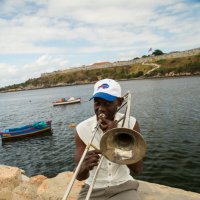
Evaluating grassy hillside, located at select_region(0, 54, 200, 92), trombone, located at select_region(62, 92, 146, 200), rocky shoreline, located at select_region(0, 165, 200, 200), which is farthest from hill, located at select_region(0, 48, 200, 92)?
trombone, located at select_region(62, 92, 146, 200)

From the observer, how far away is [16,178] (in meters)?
8.05

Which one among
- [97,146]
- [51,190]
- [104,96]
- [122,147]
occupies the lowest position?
[51,190]

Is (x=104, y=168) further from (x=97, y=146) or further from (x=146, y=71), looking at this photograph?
(x=146, y=71)

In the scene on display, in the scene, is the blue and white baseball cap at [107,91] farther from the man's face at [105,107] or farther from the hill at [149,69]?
the hill at [149,69]

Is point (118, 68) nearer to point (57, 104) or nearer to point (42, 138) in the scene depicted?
point (57, 104)

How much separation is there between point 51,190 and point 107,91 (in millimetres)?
4695

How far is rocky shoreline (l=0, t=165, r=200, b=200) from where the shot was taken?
5836 millimetres

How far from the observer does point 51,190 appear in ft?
23.0

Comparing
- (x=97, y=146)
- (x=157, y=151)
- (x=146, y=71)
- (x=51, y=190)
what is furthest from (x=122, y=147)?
(x=146, y=71)

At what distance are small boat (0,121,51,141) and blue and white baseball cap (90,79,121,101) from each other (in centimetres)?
2850

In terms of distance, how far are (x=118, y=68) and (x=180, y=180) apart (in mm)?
162930

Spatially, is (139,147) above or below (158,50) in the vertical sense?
below

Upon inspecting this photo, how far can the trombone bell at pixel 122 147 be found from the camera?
2.97 m

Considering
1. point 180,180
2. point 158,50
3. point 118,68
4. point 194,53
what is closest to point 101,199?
point 180,180
